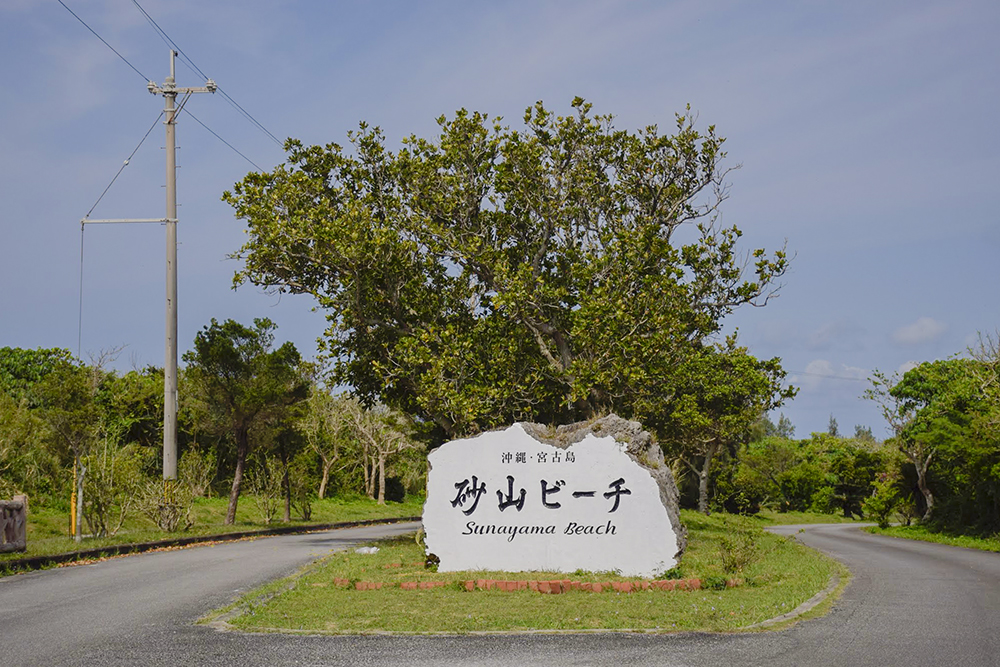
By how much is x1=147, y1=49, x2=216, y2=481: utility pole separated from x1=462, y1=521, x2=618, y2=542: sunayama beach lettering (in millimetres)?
11511

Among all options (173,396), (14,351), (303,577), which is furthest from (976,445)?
(14,351)

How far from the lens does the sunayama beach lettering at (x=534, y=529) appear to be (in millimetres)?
13922

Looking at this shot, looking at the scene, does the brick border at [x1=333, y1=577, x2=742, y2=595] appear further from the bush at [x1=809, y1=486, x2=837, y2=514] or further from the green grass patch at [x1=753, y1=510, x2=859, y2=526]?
the bush at [x1=809, y1=486, x2=837, y2=514]

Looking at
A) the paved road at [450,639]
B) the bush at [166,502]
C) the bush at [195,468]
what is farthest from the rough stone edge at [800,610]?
the bush at [195,468]

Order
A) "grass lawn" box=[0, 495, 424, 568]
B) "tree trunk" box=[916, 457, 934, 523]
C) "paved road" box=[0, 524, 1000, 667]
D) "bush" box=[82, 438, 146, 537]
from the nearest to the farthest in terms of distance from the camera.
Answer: "paved road" box=[0, 524, 1000, 667], "grass lawn" box=[0, 495, 424, 568], "bush" box=[82, 438, 146, 537], "tree trunk" box=[916, 457, 934, 523]

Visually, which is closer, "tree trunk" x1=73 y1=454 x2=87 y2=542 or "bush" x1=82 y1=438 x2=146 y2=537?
"tree trunk" x1=73 y1=454 x2=87 y2=542

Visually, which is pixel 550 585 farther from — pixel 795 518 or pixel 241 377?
pixel 795 518

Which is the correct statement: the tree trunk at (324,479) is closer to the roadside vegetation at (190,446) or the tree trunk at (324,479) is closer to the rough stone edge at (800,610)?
the roadside vegetation at (190,446)

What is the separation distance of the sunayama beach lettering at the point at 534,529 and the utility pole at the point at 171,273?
11.5 metres

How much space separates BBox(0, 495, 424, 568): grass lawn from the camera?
19172mm

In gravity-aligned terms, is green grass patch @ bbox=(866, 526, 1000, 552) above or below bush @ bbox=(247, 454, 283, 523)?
below

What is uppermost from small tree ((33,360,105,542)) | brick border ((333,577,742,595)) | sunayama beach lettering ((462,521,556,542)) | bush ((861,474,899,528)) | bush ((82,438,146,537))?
small tree ((33,360,105,542))

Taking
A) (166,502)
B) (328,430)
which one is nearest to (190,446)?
(328,430)

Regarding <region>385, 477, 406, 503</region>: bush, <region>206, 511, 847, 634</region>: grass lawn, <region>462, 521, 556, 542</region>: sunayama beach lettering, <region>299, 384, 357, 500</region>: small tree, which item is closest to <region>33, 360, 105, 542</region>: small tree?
<region>206, 511, 847, 634</region>: grass lawn
